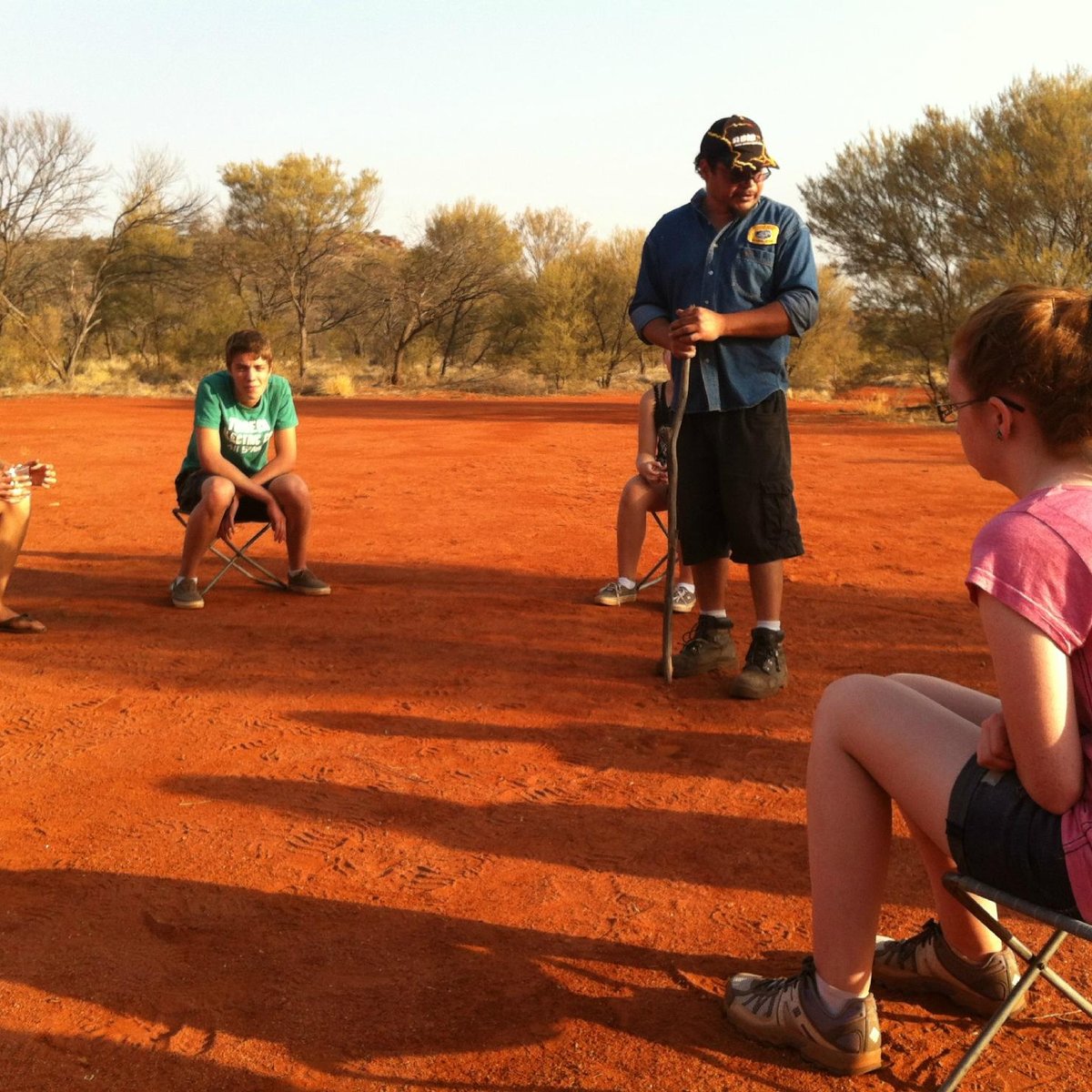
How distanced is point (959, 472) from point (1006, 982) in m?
10.4

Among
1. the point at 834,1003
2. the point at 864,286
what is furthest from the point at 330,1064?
the point at 864,286

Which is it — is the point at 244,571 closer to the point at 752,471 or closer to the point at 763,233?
the point at 752,471

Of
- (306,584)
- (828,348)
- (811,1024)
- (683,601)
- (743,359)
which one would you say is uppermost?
(828,348)

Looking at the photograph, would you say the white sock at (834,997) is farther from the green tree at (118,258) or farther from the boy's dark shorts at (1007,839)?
the green tree at (118,258)

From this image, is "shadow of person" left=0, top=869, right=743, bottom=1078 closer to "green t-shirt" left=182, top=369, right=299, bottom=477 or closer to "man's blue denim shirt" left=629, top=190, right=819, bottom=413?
"man's blue denim shirt" left=629, top=190, right=819, bottom=413

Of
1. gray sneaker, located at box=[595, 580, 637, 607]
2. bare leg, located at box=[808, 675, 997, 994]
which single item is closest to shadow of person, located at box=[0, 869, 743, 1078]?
bare leg, located at box=[808, 675, 997, 994]

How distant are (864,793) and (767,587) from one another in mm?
2522

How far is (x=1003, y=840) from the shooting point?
189cm

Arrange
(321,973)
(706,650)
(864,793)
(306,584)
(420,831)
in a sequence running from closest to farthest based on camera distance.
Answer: (864,793)
(321,973)
(420,831)
(706,650)
(306,584)

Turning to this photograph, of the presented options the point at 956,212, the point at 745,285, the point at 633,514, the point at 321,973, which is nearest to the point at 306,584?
the point at 633,514

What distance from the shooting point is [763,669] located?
4.66m

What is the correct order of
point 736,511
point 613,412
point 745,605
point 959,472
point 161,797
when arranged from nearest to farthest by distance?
point 161,797
point 736,511
point 745,605
point 959,472
point 613,412

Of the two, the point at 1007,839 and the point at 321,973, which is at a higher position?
the point at 1007,839

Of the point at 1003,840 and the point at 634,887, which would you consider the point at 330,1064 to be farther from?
the point at 1003,840
